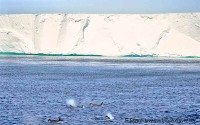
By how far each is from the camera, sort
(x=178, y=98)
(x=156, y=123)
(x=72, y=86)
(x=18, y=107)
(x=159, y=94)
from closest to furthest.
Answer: (x=156, y=123), (x=18, y=107), (x=178, y=98), (x=159, y=94), (x=72, y=86)

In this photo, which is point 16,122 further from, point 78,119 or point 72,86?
point 72,86

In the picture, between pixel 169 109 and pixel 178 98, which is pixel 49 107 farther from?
pixel 178 98

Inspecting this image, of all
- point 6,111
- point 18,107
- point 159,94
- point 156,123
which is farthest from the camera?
point 159,94

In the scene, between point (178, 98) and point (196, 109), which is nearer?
point (196, 109)

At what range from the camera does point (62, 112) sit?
3638cm

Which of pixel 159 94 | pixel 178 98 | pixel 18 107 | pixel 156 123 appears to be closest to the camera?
pixel 156 123

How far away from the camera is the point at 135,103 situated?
135ft

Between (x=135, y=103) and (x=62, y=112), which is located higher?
(x=135, y=103)

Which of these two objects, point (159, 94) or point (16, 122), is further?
point (159, 94)

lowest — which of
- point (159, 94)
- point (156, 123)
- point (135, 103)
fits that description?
point (156, 123)

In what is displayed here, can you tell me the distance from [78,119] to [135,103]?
9.30 metres

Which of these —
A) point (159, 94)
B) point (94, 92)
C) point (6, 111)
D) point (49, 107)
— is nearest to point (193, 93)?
point (159, 94)

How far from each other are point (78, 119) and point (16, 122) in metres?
3.98

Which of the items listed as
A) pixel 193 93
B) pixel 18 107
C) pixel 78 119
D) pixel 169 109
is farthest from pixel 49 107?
pixel 193 93
